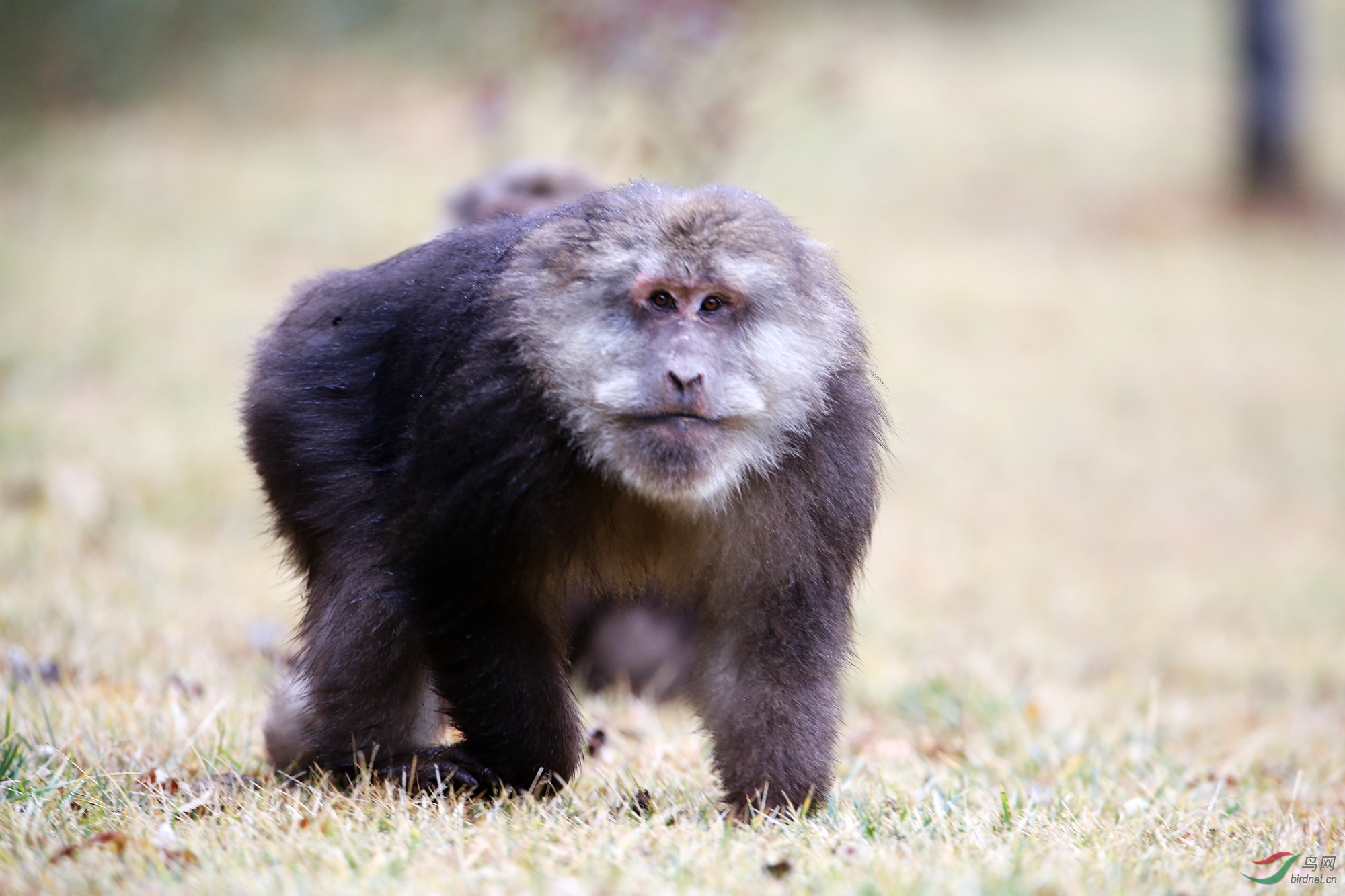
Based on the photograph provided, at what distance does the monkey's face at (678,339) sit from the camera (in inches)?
123

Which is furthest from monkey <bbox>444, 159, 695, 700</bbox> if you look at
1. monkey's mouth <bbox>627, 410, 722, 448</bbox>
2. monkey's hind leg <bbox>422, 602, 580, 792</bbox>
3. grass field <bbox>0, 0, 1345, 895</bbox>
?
monkey's mouth <bbox>627, 410, 722, 448</bbox>

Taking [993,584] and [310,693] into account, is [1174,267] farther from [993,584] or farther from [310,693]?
[310,693]

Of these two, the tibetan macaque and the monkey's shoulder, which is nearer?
the tibetan macaque

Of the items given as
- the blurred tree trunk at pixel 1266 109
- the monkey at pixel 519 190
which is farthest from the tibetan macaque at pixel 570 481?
the blurred tree trunk at pixel 1266 109

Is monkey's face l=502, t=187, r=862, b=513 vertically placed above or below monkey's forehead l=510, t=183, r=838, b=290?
below

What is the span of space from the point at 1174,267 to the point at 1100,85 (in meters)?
8.05

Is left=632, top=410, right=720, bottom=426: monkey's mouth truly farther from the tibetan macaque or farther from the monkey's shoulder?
the monkey's shoulder

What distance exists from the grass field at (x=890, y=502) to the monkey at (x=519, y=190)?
7.09 feet

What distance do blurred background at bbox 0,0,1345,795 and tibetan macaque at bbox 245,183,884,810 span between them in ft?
3.31

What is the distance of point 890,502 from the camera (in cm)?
980

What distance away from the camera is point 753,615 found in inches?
136

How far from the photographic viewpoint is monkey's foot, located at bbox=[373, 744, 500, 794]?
350cm

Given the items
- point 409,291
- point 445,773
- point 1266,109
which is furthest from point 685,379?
point 1266,109

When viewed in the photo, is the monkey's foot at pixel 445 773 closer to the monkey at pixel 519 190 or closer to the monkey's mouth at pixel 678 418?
the monkey's mouth at pixel 678 418
